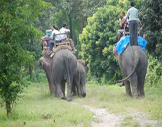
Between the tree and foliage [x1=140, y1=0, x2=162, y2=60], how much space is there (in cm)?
608

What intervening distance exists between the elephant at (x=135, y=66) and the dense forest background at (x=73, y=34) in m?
1.73

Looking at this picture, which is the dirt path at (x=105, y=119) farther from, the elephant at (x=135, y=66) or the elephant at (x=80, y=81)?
the elephant at (x=80, y=81)

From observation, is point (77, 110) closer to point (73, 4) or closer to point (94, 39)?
point (94, 39)

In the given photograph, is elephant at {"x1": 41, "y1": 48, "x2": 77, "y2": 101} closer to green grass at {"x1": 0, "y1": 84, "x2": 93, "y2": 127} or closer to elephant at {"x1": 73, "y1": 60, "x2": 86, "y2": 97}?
elephant at {"x1": 73, "y1": 60, "x2": 86, "y2": 97}

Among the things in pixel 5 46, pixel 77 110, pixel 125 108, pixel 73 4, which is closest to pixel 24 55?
pixel 5 46

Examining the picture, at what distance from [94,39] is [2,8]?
16.1m

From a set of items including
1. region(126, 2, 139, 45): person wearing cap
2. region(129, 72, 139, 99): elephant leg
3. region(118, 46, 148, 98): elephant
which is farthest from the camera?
region(126, 2, 139, 45): person wearing cap

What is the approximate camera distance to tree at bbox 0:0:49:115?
1274 centimetres

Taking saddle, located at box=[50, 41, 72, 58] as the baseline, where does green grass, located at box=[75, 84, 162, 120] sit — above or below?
below

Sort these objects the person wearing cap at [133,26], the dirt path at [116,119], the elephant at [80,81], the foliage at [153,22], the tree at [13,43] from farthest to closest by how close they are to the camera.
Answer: the elephant at [80,81] → the foliage at [153,22] → the person wearing cap at [133,26] → the tree at [13,43] → the dirt path at [116,119]

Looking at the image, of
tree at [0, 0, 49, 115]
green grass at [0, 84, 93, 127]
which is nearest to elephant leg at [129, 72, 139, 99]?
green grass at [0, 84, 93, 127]

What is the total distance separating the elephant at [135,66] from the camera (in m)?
16.5

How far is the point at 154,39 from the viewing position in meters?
18.7

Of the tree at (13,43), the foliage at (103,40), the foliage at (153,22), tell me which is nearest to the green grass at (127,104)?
the foliage at (153,22)
